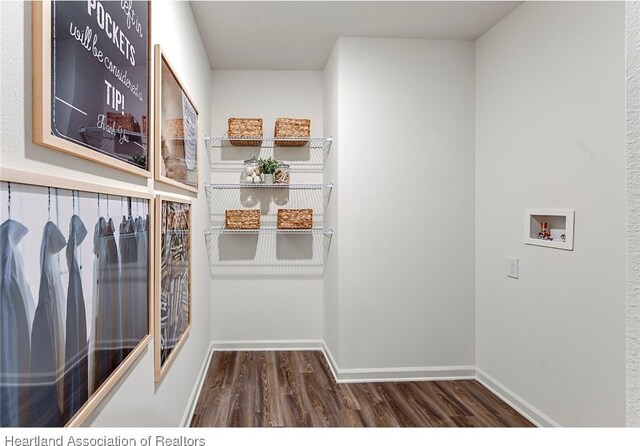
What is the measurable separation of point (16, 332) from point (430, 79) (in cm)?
311

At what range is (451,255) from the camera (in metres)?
3.14

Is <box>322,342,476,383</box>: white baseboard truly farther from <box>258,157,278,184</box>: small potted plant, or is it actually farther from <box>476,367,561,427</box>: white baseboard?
<box>258,157,278,184</box>: small potted plant

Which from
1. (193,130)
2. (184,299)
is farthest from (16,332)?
(193,130)

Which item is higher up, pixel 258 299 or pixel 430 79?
pixel 430 79

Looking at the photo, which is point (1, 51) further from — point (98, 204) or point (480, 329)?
point (480, 329)

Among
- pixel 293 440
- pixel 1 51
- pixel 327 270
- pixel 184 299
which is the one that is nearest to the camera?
pixel 293 440

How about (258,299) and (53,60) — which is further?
(258,299)

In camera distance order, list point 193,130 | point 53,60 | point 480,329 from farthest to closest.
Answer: point 480,329 < point 193,130 < point 53,60

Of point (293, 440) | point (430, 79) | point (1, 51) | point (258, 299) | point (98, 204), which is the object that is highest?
point (430, 79)

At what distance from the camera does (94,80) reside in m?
1.00

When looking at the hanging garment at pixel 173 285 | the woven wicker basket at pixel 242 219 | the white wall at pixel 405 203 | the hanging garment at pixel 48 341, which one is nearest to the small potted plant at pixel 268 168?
the woven wicker basket at pixel 242 219

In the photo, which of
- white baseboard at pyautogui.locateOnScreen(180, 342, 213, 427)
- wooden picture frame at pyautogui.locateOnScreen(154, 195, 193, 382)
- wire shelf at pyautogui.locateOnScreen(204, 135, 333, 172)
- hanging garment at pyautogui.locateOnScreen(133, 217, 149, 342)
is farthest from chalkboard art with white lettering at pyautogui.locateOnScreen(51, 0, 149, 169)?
wire shelf at pyautogui.locateOnScreen(204, 135, 333, 172)

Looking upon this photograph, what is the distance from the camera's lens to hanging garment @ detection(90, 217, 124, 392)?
1037 mm

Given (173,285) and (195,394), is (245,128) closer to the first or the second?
(173,285)
